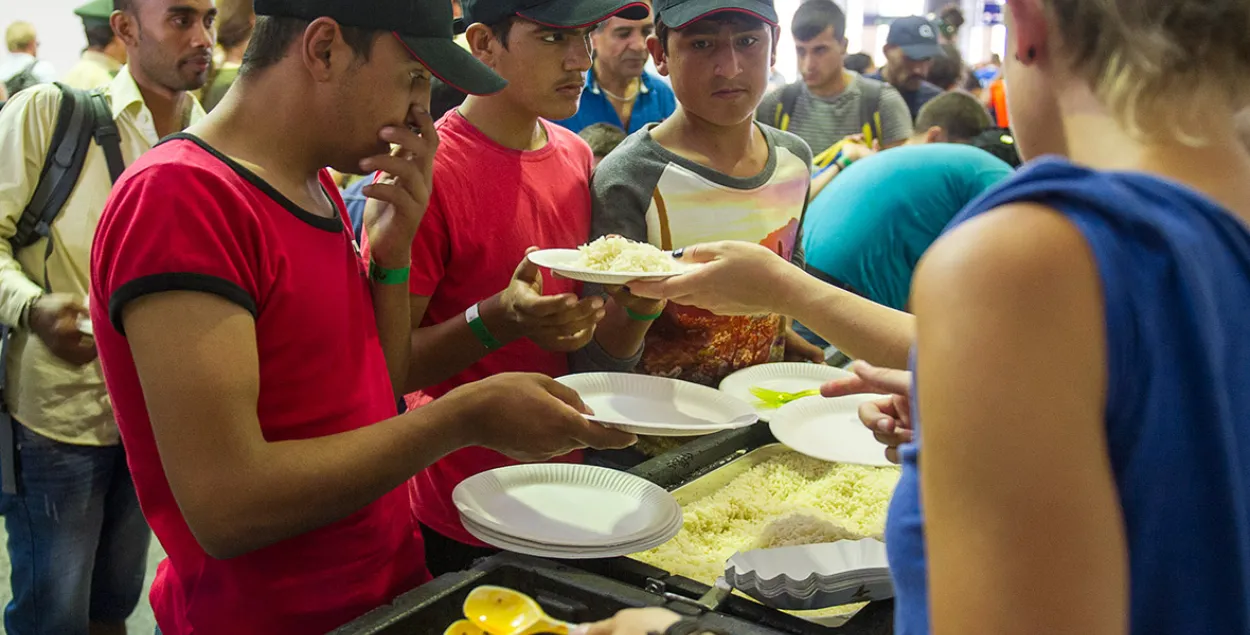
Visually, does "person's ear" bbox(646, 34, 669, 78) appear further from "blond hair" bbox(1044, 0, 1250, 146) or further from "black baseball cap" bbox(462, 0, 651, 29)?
"blond hair" bbox(1044, 0, 1250, 146)

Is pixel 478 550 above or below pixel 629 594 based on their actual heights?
below

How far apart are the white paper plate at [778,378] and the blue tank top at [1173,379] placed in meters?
1.59

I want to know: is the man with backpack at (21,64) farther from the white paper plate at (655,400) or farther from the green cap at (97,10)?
the white paper plate at (655,400)

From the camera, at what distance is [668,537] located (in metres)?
1.59

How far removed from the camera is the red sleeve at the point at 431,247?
6.53ft

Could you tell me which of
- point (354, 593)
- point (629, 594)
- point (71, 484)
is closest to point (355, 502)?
point (354, 593)

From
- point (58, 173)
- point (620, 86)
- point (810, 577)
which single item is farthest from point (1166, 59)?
point (620, 86)

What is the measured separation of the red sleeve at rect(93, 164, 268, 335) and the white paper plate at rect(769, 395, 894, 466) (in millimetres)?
1112

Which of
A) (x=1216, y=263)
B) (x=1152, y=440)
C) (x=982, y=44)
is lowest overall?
(x=982, y=44)

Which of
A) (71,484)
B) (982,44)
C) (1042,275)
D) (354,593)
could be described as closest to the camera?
(1042,275)

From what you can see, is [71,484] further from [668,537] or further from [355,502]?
[668,537]

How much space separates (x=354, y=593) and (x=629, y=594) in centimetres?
44

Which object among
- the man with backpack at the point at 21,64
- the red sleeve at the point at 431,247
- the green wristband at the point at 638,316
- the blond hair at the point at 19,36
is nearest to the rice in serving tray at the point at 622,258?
the green wristband at the point at 638,316

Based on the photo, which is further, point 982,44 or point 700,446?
point 982,44
